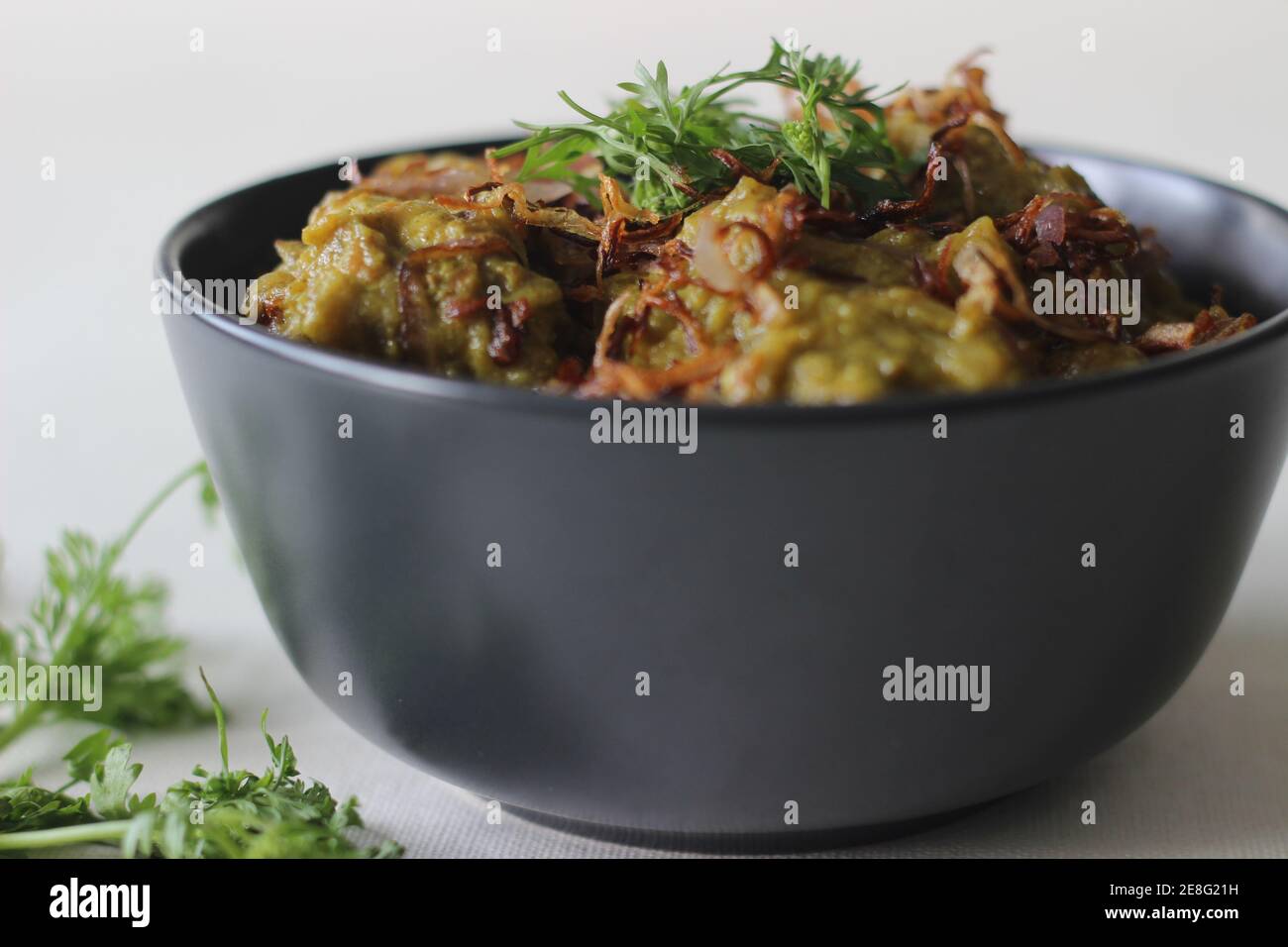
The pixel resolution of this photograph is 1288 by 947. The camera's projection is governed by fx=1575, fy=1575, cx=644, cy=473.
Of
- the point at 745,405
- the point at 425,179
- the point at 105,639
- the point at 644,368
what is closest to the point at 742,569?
the point at 745,405

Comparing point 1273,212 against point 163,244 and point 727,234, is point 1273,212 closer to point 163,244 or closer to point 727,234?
point 727,234

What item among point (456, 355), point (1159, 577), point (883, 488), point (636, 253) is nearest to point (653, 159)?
point (636, 253)

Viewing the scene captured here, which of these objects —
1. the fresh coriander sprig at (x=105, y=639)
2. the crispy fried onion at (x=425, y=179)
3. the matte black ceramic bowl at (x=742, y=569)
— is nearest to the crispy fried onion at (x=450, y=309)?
the matte black ceramic bowl at (x=742, y=569)

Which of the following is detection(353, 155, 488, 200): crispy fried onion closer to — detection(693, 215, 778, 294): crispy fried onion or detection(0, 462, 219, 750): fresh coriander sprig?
detection(693, 215, 778, 294): crispy fried onion

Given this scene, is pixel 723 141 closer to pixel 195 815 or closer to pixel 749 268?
pixel 749 268

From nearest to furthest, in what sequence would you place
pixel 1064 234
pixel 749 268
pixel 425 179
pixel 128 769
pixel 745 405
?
1. pixel 745 405
2. pixel 749 268
3. pixel 1064 234
4. pixel 128 769
5. pixel 425 179

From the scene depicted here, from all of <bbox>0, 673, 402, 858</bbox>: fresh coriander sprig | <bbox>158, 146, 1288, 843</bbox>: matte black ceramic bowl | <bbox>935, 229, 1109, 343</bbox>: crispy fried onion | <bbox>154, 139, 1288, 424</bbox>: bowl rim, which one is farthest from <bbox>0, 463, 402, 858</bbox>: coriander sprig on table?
<bbox>935, 229, 1109, 343</bbox>: crispy fried onion
